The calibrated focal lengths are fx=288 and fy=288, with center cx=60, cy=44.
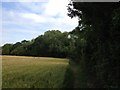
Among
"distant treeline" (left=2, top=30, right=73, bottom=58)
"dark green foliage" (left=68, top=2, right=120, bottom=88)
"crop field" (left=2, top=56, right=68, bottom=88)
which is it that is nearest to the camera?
"dark green foliage" (left=68, top=2, right=120, bottom=88)

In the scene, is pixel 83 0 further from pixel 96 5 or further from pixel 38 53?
pixel 38 53

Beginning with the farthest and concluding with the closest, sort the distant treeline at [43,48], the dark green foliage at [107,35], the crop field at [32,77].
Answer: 1. the distant treeline at [43,48]
2. the crop field at [32,77]
3. the dark green foliage at [107,35]

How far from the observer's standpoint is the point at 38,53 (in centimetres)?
9512

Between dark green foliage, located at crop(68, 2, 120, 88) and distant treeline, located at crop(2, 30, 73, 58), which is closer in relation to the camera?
dark green foliage, located at crop(68, 2, 120, 88)

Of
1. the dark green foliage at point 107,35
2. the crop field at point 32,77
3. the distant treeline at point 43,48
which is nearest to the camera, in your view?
the dark green foliage at point 107,35

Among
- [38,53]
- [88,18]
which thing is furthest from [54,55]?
[88,18]

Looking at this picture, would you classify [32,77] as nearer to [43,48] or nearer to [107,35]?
[107,35]

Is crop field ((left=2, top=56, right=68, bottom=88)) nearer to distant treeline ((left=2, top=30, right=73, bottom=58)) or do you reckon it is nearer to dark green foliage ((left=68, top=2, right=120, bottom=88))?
dark green foliage ((left=68, top=2, right=120, bottom=88))

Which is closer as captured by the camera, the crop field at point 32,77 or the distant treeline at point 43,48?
the crop field at point 32,77

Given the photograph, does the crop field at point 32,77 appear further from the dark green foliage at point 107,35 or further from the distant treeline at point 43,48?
the distant treeline at point 43,48

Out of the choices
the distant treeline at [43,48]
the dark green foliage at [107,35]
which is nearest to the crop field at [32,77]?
the dark green foliage at [107,35]

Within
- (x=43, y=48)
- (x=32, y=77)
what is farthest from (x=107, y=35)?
(x=43, y=48)

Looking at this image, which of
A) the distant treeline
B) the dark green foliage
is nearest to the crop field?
the dark green foliage

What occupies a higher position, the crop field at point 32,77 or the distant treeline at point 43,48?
the distant treeline at point 43,48
